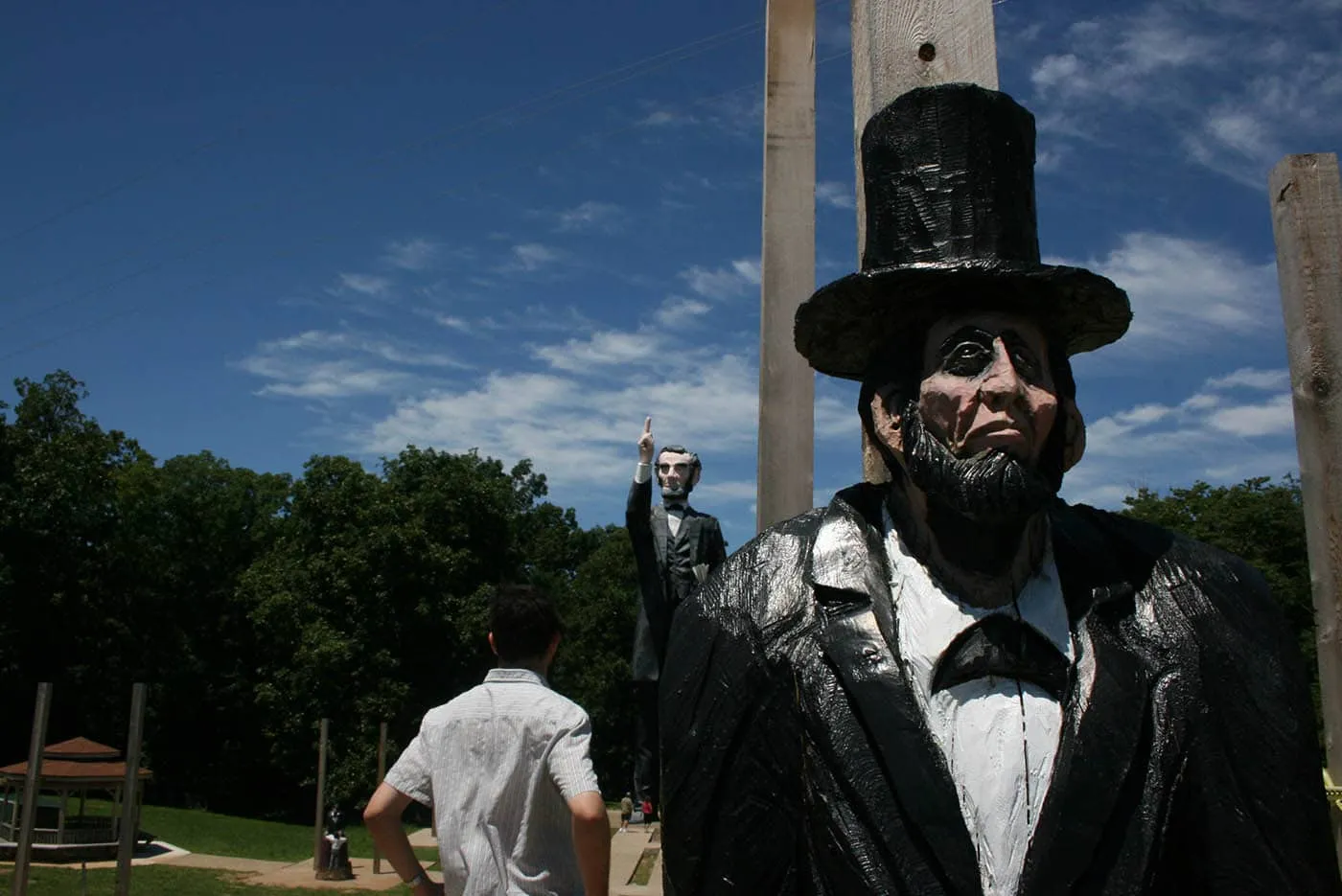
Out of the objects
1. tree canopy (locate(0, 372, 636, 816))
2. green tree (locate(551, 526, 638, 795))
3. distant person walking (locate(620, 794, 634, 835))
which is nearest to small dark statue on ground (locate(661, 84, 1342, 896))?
distant person walking (locate(620, 794, 634, 835))

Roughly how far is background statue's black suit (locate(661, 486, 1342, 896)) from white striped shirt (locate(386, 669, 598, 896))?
1.46m

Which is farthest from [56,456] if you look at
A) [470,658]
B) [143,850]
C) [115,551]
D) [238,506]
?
[143,850]

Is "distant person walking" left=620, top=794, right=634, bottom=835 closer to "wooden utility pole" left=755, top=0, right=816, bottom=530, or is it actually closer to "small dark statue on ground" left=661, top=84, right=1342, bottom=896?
"wooden utility pole" left=755, top=0, right=816, bottom=530

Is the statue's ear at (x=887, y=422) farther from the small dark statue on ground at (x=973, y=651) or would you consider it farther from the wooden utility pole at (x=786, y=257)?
the wooden utility pole at (x=786, y=257)

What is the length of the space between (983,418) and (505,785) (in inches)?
84.0

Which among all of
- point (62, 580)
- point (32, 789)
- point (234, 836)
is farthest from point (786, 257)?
point (62, 580)

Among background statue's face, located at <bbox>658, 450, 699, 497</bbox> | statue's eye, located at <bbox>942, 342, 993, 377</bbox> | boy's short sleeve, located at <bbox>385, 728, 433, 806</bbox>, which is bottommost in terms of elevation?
boy's short sleeve, located at <bbox>385, 728, 433, 806</bbox>

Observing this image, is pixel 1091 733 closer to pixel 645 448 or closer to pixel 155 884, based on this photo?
pixel 645 448

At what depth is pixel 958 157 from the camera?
2088mm

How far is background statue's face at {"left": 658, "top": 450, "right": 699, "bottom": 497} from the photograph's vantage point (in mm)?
5289

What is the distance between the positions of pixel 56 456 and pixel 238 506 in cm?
899

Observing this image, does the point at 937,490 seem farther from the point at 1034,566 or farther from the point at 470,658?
the point at 470,658

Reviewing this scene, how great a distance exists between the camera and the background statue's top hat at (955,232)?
6.69ft

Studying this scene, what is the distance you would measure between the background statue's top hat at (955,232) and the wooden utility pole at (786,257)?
1725 millimetres
